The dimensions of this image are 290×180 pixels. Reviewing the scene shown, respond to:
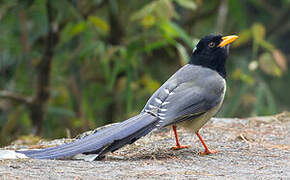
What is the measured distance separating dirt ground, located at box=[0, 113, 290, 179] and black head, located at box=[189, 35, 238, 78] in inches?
23.7

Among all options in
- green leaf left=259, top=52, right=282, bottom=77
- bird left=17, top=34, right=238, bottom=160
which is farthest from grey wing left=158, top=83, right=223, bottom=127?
green leaf left=259, top=52, right=282, bottom=77

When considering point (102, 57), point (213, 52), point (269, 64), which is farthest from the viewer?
point (269, 64)

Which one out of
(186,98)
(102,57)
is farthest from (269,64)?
(186,98)

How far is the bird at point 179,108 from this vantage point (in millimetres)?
3775

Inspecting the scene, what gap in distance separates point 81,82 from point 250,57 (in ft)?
8.28

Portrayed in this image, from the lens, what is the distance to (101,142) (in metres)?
3.77

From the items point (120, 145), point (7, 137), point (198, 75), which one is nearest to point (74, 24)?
point (7, 137)

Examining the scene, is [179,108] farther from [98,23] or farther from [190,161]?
[98,23]

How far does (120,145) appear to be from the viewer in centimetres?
379

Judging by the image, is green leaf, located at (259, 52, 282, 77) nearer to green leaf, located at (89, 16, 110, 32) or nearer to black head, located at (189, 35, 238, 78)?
green leaf, located at (89, 16, 110, 32)

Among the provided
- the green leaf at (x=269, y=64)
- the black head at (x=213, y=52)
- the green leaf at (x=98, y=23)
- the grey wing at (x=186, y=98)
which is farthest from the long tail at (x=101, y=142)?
the green leaf at (x=269, y=64)

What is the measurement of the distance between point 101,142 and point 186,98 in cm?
74

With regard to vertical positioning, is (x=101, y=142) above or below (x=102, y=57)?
below

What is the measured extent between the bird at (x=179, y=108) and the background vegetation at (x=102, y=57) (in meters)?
1.56
